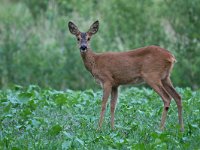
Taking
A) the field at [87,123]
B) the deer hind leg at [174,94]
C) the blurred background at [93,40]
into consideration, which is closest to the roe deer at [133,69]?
the deer hind leg at [174,94]

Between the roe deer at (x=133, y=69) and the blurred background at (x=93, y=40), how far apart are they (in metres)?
10.2

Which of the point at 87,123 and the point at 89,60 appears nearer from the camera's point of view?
the point at 87,123

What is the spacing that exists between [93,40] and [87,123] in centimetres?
1076

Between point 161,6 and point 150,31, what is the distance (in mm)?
901

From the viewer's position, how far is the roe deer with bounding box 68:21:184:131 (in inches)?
363

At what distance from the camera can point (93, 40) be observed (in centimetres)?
2005

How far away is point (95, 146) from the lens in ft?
25.8

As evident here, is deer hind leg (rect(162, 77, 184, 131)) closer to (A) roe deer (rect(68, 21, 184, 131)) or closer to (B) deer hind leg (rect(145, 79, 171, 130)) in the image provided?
(A) roe deer (rect(68, 21, 184, 131))

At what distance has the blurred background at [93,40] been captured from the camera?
2017 centimetres

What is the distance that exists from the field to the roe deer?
0.39 metres

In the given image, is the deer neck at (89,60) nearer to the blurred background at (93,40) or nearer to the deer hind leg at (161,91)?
the deer hind leg at (161,91)

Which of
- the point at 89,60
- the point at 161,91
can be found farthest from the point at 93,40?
the point at 161,91

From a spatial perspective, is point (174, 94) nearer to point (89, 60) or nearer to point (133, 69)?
Result: point (133, 69)

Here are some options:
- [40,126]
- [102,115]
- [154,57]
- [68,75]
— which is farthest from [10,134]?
Answer: [68,75]
